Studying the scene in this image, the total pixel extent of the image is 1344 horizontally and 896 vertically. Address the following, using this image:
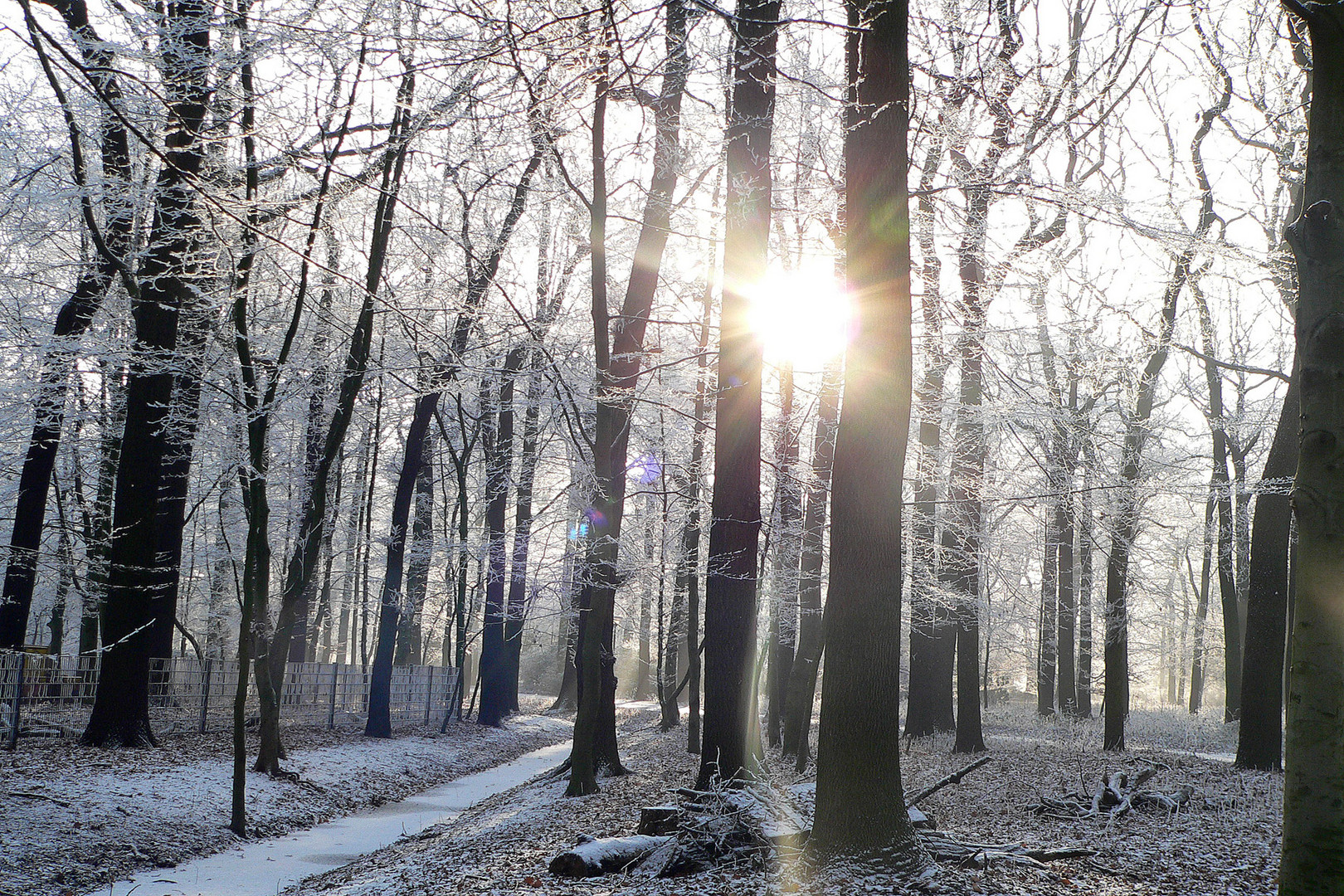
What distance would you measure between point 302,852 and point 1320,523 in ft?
29.9

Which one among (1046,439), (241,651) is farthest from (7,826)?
A: (1046,439)

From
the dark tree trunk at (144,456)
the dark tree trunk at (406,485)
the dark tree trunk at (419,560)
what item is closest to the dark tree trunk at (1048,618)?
the dark tree trunk at (406,485)

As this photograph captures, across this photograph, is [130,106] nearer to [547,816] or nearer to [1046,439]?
[547,816]

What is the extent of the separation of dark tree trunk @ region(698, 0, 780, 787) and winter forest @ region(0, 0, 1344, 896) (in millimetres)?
50

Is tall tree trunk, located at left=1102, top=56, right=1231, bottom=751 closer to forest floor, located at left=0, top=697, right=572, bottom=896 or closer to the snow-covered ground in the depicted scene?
the snow-covered ground

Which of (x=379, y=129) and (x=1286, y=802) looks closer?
(x=1286, y=802)

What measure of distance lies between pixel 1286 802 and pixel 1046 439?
933 cm

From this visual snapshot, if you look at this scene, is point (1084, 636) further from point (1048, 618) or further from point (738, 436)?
point (738, 436)

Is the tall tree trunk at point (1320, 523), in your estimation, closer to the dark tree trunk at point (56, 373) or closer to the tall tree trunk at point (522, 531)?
the dark tree trunk at point (56, 373)

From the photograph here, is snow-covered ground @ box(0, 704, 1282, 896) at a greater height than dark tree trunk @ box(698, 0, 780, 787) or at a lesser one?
lesser

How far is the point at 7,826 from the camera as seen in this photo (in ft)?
23.9

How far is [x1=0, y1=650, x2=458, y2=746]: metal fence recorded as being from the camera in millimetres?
11102

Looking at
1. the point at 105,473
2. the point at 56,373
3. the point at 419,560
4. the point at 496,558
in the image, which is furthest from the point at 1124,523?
the point at 105,473

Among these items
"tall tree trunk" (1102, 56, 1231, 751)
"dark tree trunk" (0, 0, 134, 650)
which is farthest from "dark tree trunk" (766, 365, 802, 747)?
"dark tree trunk" (0, 0, 134, 650)
